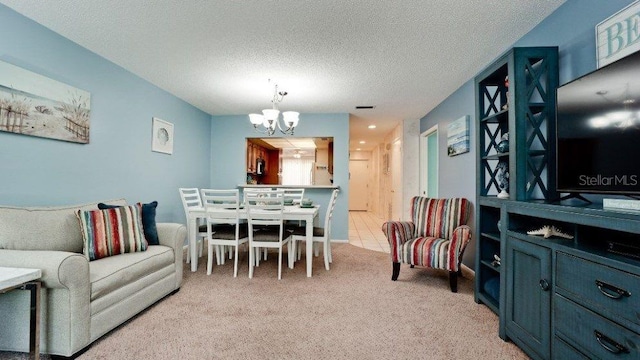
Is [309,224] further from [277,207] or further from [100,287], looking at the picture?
[100,287]

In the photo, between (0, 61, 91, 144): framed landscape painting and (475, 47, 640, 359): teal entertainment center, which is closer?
(475, 47, 640, 359): teal entertainment center

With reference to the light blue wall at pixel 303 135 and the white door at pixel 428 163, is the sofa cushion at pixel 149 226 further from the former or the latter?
the white door at pixel 428 163

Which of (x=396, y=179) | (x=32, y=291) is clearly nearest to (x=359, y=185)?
(x=396, y=179)

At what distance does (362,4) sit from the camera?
195 cm

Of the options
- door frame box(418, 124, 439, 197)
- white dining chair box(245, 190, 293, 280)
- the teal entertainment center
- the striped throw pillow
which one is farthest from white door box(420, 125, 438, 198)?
the striped throw pillow

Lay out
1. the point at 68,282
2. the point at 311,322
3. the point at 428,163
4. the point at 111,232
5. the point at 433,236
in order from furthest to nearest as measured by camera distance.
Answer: the point at 428,163 < the point at 433,236 < the point at 111,232 < the point at 311,322 < the point at 68,282

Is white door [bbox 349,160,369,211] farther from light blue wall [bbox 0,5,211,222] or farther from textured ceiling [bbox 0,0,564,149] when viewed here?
light blue wall [bbox 0,5,211,222]

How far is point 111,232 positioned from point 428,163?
4.87 m

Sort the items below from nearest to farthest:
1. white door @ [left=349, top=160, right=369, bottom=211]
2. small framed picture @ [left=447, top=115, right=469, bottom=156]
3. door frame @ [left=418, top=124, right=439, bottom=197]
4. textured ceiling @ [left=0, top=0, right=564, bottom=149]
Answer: textured ceiling @ [left=0, top=0, right=564, bottom=149], small framed picture @ [left=447, top=115, right=469, bottom=156], door frame @ [left=418, top=124, right=439, bottom=197], white door @ [left=349, top=160, right=369, bottom=211]

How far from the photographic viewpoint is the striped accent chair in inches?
103

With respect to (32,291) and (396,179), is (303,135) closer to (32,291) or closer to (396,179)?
(396,179)

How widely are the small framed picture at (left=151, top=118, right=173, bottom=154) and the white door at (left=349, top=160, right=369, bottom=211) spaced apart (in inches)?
297

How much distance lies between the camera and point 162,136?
386 centimetres

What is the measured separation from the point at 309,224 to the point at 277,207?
0.41m
